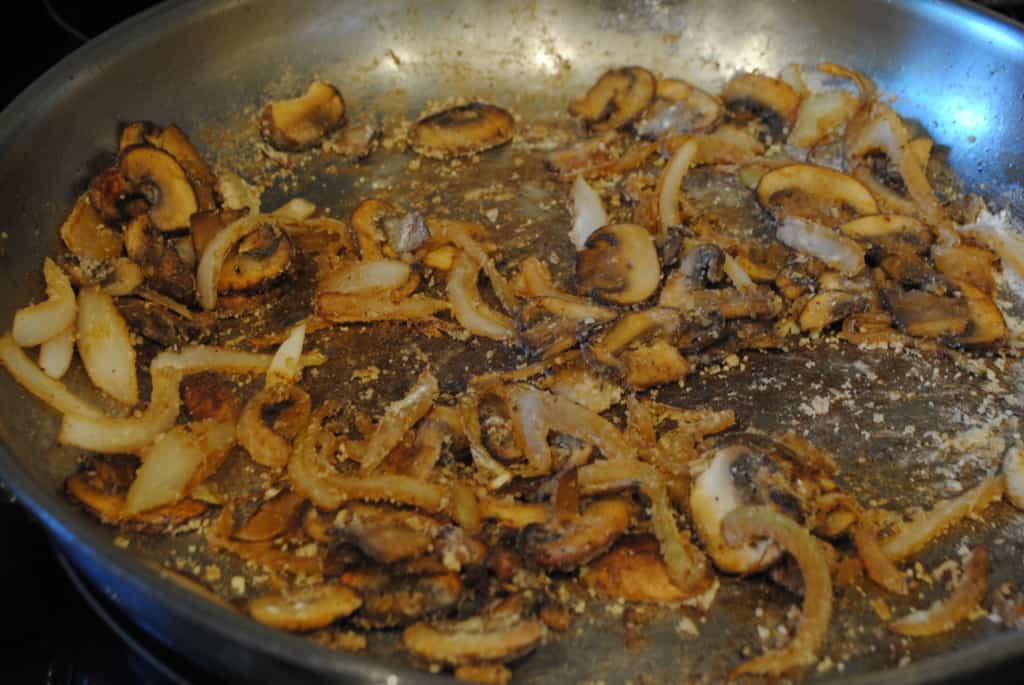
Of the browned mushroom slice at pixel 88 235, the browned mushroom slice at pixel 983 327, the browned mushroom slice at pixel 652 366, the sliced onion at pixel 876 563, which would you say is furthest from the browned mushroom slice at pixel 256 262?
the browned mushroom slice at pixel 983 327

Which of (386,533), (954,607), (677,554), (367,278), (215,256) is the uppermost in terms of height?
(215,256)

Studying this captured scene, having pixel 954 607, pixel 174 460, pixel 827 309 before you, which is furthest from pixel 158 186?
pixel 954 607

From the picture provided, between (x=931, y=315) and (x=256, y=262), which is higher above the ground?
(x=256, y=262)

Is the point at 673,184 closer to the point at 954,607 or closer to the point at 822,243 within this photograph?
the point at 822,243

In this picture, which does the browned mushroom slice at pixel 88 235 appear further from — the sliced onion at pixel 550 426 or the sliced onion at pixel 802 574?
the sliced onion at pixel 802 574

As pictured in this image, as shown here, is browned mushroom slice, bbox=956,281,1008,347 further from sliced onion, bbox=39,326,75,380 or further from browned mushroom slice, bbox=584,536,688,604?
sliced onion, bbox=39,326,75,380

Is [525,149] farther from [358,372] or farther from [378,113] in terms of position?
[358,372]
